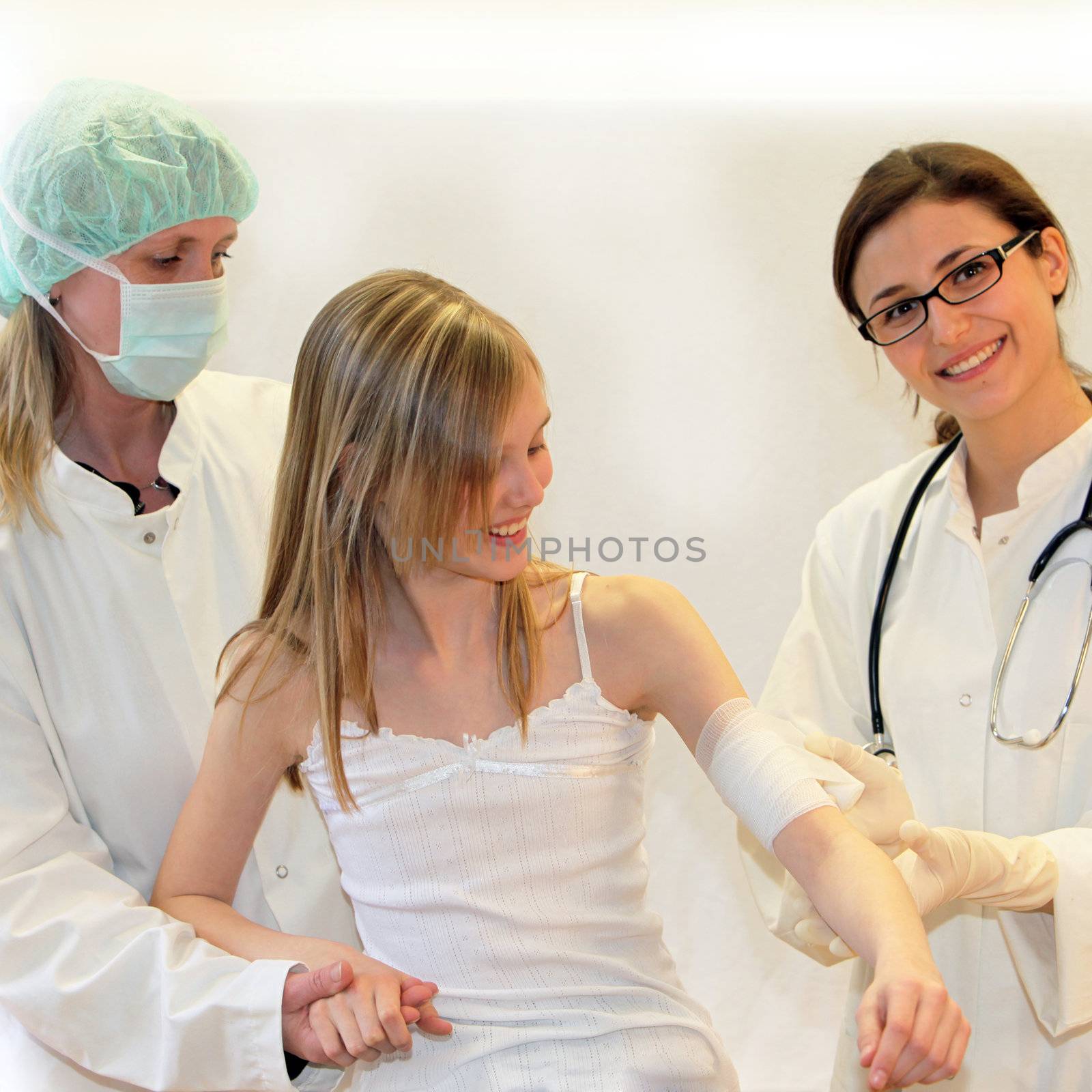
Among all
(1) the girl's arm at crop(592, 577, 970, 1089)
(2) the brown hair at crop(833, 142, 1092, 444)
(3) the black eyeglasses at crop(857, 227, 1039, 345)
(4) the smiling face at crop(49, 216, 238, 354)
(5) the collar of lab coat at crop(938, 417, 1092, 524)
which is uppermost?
(2) the brown hair at crop(833, 142, 1092, 444)

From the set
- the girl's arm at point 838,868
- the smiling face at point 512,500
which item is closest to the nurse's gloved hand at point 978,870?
the girl's arm at point 838,868

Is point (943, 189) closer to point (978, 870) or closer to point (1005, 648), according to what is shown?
point (1005, 648)

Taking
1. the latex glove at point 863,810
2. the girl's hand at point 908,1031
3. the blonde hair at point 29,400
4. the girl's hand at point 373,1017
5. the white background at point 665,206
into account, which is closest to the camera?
the girl's hand at point 908,1031

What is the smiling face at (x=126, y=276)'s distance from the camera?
1610mm

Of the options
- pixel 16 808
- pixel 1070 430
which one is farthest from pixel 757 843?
pixel 16 808

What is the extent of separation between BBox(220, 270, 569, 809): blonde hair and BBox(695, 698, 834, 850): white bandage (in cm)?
21

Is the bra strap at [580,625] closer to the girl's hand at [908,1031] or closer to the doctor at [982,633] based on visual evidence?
the doctor at [982,633]

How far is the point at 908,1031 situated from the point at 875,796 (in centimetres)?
49

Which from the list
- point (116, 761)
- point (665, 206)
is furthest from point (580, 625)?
point (665, 206)

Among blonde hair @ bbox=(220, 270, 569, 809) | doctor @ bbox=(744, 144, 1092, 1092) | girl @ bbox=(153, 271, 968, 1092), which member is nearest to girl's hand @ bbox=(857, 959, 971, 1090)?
girl @ bbox=(153, 271, 968, 1092)

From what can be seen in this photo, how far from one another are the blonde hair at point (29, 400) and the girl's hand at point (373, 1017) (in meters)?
0.72

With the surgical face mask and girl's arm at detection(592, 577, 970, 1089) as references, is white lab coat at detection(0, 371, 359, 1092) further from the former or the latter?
girl's arm at detection(592, 577, 970, 1089)

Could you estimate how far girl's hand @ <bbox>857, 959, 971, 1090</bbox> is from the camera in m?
1.04

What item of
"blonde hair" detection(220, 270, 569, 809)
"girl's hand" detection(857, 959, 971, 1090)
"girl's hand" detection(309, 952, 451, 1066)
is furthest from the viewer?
"blonde hair" detection(220, 270, 569, 809)
